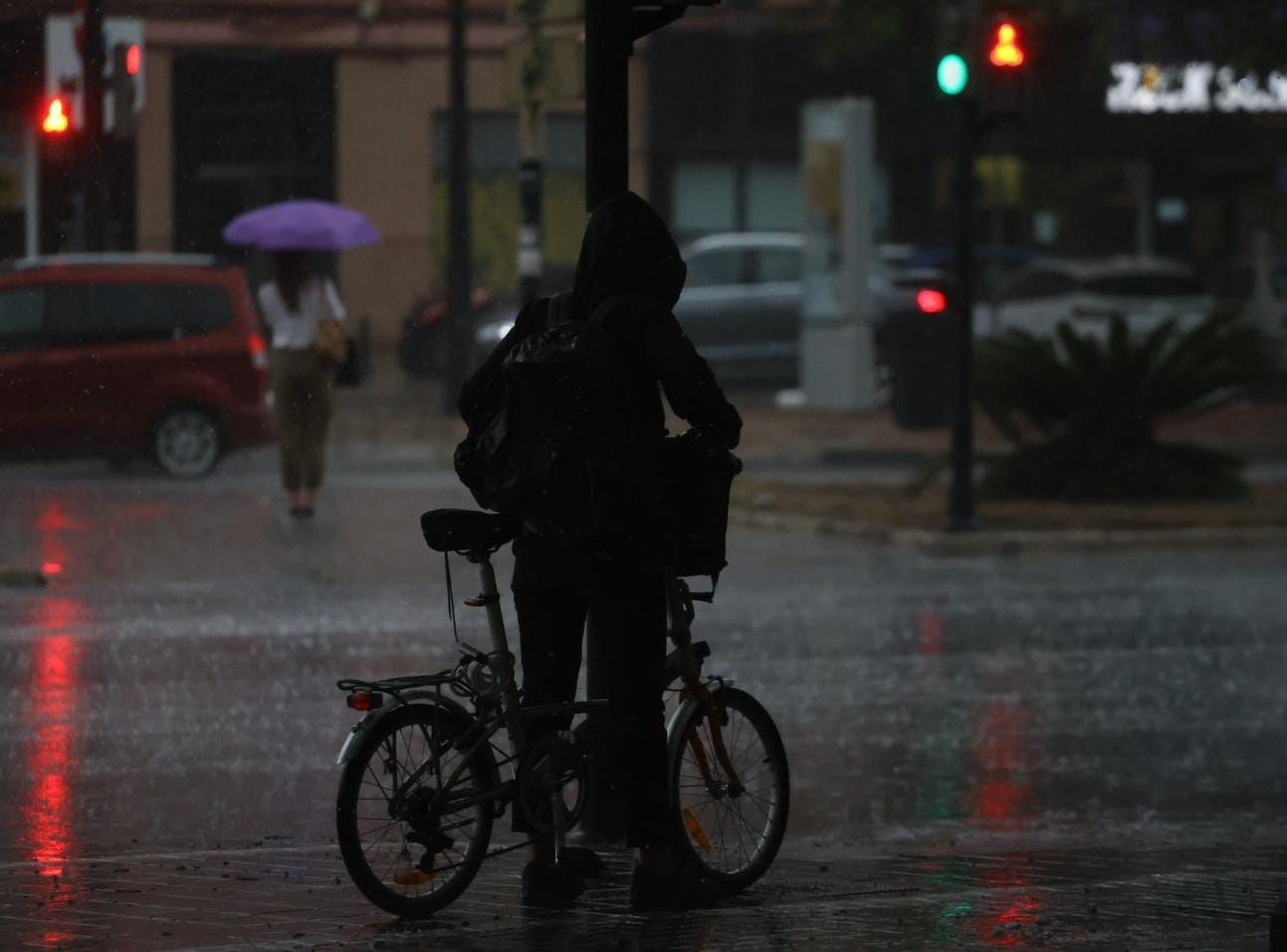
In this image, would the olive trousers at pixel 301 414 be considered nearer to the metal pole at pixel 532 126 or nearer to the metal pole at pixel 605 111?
the metal pole at pixel 532 126

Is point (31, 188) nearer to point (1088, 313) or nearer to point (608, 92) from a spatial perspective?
point (1088, 313)

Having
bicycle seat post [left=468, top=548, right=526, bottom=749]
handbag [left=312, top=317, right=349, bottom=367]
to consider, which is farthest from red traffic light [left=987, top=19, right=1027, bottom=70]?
bicycle seat post [left=468, top=548, right=526, bottom=749]

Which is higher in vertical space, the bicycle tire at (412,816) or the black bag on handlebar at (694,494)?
the black bag on handlebar at (694,494)

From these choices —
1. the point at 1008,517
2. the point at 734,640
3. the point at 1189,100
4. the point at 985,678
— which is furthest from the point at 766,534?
the point at 1189,100

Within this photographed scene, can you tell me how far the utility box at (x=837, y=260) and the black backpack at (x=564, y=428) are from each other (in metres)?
23.4

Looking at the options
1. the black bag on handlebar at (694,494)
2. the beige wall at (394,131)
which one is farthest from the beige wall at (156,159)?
the black bag on handlebar at (694,494)

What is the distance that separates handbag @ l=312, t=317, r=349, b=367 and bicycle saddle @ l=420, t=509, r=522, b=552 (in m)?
12.4

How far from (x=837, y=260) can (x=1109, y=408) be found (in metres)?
10.8

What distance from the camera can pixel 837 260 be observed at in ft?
101

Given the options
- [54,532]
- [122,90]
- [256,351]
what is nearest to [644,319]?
[54,532]

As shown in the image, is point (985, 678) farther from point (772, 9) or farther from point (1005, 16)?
point (772, 9)

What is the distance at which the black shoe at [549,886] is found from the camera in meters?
7.00

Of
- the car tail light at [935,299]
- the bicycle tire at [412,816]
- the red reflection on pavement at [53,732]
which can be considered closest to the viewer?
the bicycle tire at [412,816]

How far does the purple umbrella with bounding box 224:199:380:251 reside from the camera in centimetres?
2261
